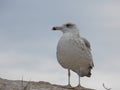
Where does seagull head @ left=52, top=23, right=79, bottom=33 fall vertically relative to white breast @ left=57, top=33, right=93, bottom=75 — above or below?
above

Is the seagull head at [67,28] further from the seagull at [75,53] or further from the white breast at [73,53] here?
the white breast at [73,53]

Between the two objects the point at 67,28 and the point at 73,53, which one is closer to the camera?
the point at 73,53

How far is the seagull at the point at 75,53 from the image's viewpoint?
13273 millimetres

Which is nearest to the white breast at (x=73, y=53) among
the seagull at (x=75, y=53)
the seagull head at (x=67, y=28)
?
the seagull at (x=75, y=53)

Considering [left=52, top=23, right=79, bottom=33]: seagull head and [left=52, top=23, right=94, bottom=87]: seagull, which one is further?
[left=52, top=23, right=79, bottom=33]: seagull head

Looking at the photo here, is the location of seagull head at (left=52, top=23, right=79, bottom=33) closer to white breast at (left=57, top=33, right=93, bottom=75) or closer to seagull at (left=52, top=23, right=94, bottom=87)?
seagull at (left=52, top=23, right=94, bottom=87)

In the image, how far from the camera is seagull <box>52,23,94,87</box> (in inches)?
523

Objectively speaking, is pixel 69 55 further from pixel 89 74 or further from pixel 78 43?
pixel 89 74

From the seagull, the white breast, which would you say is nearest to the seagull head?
the seagull

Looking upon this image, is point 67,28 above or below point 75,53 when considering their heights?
above

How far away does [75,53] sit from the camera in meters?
13.3

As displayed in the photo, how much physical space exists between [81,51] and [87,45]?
1.84 feet

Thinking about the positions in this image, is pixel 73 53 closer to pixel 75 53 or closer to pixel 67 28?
pixel 75 53

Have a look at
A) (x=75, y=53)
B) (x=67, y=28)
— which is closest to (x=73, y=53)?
(x=75, y=53)
